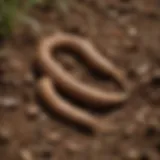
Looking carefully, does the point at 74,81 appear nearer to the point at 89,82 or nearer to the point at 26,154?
the point at 89,82

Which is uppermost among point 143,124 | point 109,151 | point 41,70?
point 41,70

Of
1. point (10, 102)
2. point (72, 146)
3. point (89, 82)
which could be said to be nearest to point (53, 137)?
point (72, 146)

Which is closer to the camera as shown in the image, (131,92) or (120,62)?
(131,92)

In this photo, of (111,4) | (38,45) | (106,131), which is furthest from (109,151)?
(111,4)

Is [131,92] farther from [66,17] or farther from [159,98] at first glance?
[66,17]

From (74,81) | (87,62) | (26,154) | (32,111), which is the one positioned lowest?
→ (26,154)

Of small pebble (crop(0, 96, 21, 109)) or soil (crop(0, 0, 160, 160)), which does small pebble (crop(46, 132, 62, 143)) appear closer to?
soil (crop(0, 0, 160, 160))

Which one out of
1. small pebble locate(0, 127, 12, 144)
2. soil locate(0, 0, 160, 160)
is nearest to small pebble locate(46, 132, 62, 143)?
soil locate(0, 0, 160, 160)
